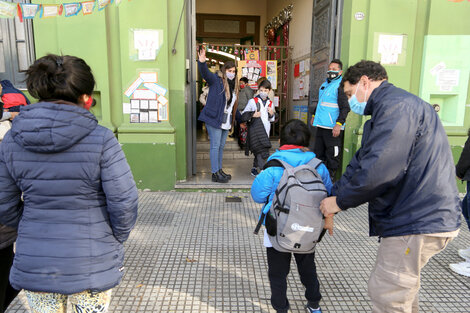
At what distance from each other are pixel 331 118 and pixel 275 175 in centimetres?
313

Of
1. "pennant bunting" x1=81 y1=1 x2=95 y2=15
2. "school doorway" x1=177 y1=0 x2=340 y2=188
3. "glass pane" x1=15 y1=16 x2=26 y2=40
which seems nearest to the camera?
"pennant bunting" x1=81 y1=1 x2=95 y2=15

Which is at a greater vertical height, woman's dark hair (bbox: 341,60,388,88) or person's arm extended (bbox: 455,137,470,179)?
woman's dark hair (bbox: 341,60,388,88)

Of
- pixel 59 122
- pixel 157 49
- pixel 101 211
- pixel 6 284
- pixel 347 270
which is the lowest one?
pixel 347 270

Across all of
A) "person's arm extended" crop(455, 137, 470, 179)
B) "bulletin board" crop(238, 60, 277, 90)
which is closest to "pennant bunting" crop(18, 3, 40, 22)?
"bulletin board" crop(238, 60, 277, 90)

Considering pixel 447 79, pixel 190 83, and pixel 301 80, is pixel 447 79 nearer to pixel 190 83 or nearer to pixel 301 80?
pixel 301 80

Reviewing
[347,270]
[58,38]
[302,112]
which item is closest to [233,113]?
[302,112]

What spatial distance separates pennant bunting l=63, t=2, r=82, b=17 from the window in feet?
2.99

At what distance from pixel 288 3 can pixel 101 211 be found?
8797 mm

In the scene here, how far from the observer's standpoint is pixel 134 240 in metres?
3.66

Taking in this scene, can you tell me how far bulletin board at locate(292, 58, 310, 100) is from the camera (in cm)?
736

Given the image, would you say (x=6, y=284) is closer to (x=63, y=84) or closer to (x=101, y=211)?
(x=101, y=211)

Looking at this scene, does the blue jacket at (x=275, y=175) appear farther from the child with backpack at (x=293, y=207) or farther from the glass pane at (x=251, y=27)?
the glass pane at (x=251, y=27)

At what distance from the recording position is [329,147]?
16.8 ft

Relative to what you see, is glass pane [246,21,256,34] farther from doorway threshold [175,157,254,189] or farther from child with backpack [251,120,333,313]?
child with backpack [251,120,333,313]
